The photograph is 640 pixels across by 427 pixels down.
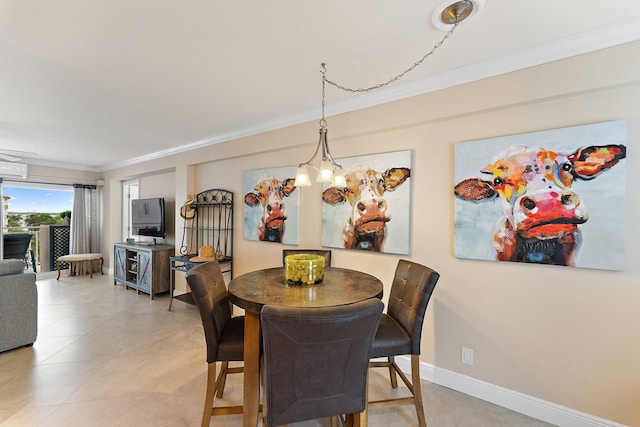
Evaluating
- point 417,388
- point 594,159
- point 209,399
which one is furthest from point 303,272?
point 594,159

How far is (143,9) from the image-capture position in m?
1.46

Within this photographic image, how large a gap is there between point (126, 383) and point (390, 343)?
6.93 feet

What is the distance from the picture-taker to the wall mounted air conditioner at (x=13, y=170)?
4953 mm

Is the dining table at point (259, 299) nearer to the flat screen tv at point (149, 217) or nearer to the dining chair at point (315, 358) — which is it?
the dining chair at point (315, 358)

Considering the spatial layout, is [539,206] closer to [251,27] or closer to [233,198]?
[251,27]

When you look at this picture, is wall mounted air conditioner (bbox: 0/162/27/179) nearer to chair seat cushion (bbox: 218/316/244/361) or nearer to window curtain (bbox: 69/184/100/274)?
window curtain (bbox: 69/184/100/274)

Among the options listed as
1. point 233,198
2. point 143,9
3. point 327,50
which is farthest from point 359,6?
point 233,198

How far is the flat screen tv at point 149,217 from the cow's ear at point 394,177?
4050 millimetres

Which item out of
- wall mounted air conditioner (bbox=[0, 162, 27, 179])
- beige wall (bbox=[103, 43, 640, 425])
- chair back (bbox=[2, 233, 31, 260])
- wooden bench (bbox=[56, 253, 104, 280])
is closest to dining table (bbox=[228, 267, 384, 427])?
beige wall (bbox=[103, 43, 640, 425])

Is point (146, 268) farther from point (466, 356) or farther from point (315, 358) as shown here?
point (466, 356)

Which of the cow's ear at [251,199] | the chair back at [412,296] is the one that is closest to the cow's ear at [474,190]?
the chair back at [412,296]

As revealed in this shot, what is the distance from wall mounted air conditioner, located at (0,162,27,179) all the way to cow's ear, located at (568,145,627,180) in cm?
792

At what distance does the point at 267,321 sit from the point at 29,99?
3.27 meters

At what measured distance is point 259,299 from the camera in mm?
1499
